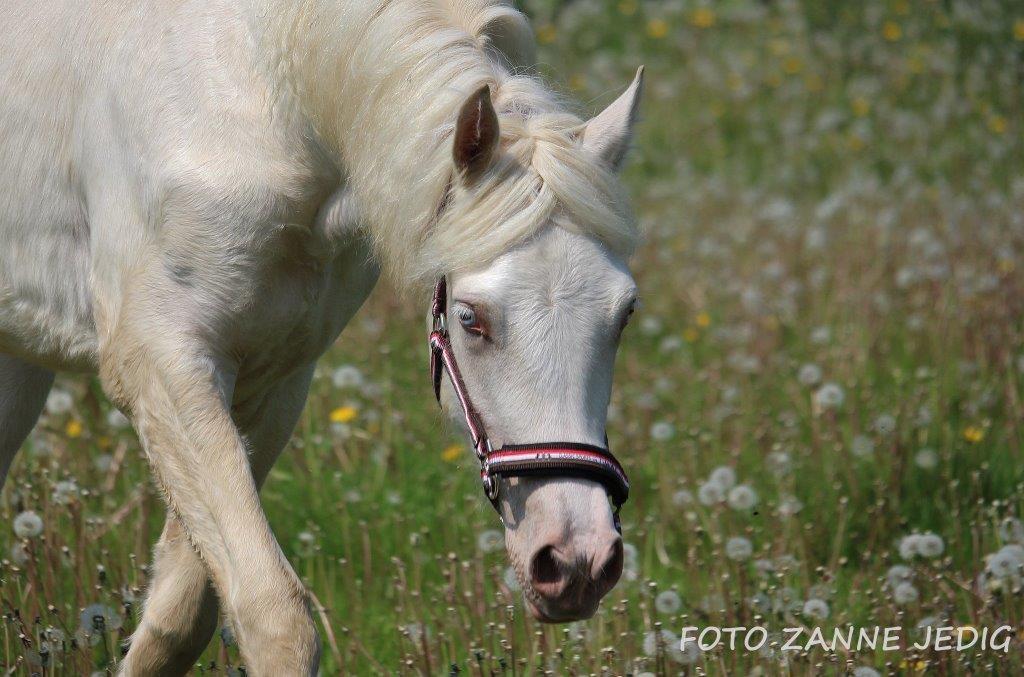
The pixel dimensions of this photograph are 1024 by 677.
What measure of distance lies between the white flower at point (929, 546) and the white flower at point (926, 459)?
689 millimetres

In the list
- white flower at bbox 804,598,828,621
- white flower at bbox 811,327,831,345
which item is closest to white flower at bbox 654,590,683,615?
white flower at bbox 804,598,828,621

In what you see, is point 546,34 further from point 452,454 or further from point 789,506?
point 789,506

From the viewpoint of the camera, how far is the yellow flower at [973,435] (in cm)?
475

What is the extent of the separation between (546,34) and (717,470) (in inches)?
312

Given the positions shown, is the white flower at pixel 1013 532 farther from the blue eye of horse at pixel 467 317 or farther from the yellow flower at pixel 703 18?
the yellow flower at pixel 703 18

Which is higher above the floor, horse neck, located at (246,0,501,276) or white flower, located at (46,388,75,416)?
horse neck, located at (246,0,501,276)

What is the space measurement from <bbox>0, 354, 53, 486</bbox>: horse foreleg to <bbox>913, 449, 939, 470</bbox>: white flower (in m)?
2.90

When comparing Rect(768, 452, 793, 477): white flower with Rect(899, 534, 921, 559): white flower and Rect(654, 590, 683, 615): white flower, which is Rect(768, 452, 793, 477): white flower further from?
Rect(654, 590, 683, 615): white flower

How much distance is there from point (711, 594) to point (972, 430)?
1.71 meters

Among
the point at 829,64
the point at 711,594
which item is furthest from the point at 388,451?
the point at 829,64

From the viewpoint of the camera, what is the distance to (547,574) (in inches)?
93.3

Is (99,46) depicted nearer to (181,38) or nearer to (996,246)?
(181,38)

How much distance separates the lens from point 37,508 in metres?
4.06

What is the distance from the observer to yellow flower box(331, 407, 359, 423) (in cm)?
493
